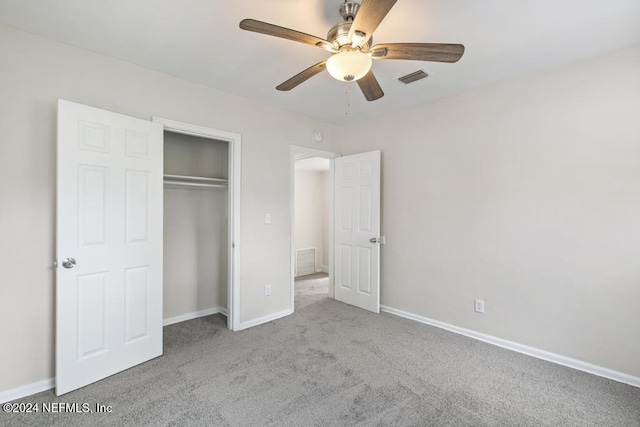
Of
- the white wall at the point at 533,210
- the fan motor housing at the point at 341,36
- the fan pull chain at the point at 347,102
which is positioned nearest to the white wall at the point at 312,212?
the fan pull chain at the point at 347,102

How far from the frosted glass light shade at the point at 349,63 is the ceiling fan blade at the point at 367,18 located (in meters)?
0.08

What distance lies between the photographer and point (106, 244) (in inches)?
90.2

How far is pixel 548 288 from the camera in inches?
102

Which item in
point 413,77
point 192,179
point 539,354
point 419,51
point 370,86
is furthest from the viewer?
point 192,179

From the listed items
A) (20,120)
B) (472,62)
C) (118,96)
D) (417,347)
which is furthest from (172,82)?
(417,347)

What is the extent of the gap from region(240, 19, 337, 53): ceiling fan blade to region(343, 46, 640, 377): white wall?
166cm

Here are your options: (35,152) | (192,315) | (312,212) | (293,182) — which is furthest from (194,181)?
Answer: (312,212)

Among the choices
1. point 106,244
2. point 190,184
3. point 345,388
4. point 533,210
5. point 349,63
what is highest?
point 349,63

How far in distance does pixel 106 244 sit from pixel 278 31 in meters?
2.00

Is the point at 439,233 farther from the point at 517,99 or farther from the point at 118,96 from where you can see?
the point at 118,96

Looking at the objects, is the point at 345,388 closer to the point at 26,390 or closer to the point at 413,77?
the point at 26,390

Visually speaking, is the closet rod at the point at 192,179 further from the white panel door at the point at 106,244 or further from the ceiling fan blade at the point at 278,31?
the ceiling fan blade at the point at 278,31

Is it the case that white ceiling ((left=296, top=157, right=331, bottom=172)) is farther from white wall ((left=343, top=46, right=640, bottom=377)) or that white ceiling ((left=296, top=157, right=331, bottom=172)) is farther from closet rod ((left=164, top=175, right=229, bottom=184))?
closet rod ((left=164, top=175, right=229, bottom=184))

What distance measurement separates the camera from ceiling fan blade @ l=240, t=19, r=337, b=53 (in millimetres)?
1471
